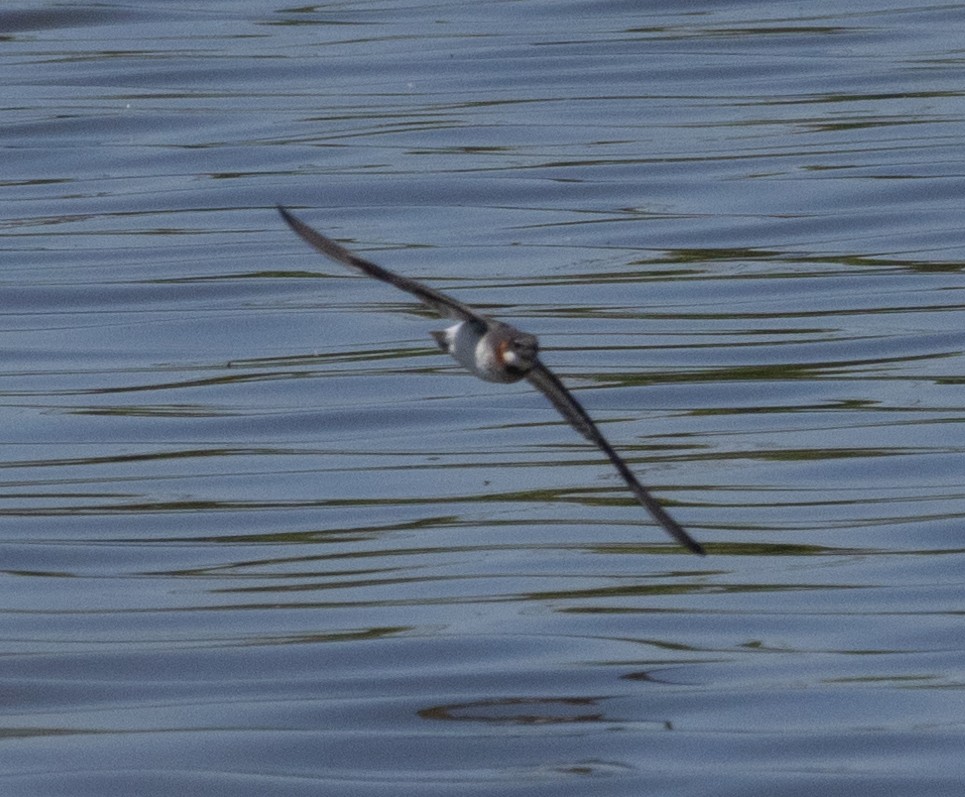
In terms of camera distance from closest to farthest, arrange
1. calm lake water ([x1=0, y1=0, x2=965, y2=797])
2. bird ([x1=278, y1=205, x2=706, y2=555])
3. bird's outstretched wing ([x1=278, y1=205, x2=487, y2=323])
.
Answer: bird's outstretched wing ([x1=278, y1=205, x2=487, y2=323]), bird ([x1=278, y1=205, x2=706, y2=555]), calm lake water ([x1=0, y1=0, x2=965, y2=797])

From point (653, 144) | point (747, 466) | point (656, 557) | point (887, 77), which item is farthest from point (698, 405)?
point (887, 77)

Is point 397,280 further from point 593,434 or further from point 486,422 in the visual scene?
point 486,422

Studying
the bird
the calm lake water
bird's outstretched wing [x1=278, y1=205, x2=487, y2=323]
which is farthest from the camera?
the calm lake water

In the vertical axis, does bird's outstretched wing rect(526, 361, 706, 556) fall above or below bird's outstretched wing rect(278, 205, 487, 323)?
below

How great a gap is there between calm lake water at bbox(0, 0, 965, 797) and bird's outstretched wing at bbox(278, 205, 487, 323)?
1.49 m

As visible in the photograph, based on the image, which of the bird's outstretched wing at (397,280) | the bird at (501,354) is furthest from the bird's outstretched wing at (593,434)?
the bird's outstretched wing at (397,280)

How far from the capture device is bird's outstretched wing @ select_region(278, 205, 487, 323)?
22.9 feet

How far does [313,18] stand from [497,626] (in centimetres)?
1618

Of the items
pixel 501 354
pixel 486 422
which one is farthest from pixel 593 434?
pixel 486 422

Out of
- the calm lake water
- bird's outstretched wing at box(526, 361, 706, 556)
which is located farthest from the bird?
the calm lake water

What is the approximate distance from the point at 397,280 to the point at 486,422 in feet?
17.4

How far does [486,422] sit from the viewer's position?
1227 cm

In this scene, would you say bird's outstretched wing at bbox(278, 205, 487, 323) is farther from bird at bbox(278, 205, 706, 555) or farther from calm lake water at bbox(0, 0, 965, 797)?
calm lake water at bbox(0, 0, 965, 797)

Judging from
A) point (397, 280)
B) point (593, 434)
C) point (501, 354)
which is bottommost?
point (593, 434)
